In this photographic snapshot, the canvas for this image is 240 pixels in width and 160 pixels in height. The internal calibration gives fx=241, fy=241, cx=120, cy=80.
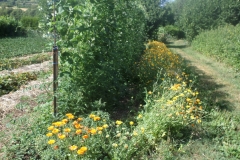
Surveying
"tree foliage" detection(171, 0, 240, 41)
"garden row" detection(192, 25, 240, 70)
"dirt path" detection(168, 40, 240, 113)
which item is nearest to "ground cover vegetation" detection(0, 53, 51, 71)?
"dirt path" detection(168, 40, 240, 113)

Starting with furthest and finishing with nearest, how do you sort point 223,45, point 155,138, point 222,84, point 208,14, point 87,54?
point 208,14 → point 223,45 → point 222,84 → point 87,54 → point 155,138

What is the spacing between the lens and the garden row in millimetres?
10854

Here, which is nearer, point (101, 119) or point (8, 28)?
point (101, 119)

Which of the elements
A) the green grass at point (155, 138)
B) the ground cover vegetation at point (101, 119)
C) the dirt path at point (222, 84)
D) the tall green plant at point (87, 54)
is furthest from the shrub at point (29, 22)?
the green grass at point (155, 138)

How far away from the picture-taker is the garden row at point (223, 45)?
10854 millimetres

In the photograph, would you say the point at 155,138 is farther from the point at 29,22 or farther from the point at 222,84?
the point at 29,22

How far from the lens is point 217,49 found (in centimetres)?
1371

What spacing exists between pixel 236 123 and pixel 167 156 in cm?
215

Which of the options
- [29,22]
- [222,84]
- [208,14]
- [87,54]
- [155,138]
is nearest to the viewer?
[155,138]

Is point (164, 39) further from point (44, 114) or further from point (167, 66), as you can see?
point (44, 114)

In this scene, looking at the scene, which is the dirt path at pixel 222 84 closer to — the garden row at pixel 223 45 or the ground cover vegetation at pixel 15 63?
the garden row at pixel 223 45

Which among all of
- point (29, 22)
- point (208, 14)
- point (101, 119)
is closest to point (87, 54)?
point (101, 119)

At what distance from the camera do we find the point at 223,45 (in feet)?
42.2

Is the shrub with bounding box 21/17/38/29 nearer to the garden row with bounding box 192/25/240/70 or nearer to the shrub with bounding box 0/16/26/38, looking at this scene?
the shrub with bounding box 0/16/26/38
